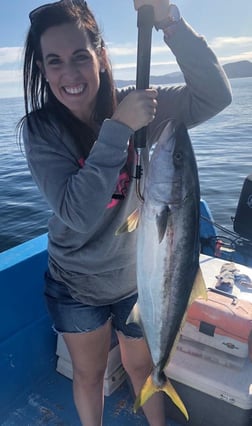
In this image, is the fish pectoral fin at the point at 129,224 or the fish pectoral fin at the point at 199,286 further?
the fish pectoral fin at the point at 199,286

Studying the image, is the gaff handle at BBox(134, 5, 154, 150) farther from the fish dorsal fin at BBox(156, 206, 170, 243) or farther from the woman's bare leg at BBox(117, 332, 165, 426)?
the woman's bare leg at BBox(117, 332, 165, 426)

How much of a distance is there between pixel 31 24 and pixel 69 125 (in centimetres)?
49

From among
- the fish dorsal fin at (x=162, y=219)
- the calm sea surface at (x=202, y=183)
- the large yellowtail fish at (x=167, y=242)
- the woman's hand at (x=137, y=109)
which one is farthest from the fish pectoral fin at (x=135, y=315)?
the calm sea surface at (x=202, y=183)

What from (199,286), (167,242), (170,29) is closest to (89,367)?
(199,286)

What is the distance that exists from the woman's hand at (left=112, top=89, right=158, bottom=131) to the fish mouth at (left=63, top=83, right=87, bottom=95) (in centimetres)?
36

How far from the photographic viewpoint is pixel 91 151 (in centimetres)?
173

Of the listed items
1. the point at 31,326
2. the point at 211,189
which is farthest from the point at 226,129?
the point at 31,326

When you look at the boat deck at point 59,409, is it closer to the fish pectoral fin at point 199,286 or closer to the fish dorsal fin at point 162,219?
the fish pectoral fin at point 199,286

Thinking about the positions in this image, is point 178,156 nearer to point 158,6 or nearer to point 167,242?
point 167,242

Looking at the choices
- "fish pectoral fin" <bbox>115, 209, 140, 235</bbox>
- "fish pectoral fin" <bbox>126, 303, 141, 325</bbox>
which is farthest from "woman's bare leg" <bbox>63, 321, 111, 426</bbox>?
"fish pectoral fin" <bbox>115, 209, 140, 235</bbox>

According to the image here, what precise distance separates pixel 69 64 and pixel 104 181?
601 millimetres

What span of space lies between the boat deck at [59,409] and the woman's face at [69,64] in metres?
2.36

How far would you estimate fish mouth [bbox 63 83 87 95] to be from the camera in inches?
76.0

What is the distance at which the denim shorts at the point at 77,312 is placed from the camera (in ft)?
7.48
